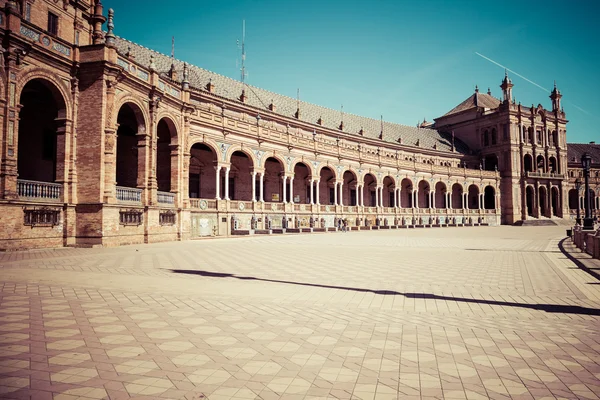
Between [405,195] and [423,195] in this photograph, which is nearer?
[405,195]

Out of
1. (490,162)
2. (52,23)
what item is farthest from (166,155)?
(490,162)

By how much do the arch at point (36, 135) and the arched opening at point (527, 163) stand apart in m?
76.3

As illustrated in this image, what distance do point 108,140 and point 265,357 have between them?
61.3 ft

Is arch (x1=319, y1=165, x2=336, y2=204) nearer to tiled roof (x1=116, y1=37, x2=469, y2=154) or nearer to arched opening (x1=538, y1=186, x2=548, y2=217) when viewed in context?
tiled roof (x1=116, y1=37, x2=469, y2=154)

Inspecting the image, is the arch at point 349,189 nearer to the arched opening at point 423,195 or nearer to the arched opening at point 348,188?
the arched opening at point 348,188

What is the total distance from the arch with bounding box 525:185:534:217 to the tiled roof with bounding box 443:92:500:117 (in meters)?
19.0

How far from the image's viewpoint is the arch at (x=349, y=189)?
50.1 meters

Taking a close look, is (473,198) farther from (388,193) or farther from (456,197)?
(388,193)

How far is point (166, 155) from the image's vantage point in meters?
28.6

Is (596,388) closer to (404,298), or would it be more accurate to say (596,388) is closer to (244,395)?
(244,395)

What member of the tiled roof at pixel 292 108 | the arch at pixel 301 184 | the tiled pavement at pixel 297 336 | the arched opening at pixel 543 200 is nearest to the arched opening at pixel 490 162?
the tiled roof at pixel 292 108

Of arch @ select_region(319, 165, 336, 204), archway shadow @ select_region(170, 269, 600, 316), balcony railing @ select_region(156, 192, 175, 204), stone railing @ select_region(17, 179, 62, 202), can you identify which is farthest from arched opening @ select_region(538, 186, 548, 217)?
stone railing @ select_region(17, 179, 62, 202)

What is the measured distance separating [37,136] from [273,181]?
76.5 ft

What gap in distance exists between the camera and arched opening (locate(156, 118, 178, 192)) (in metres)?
25.8
